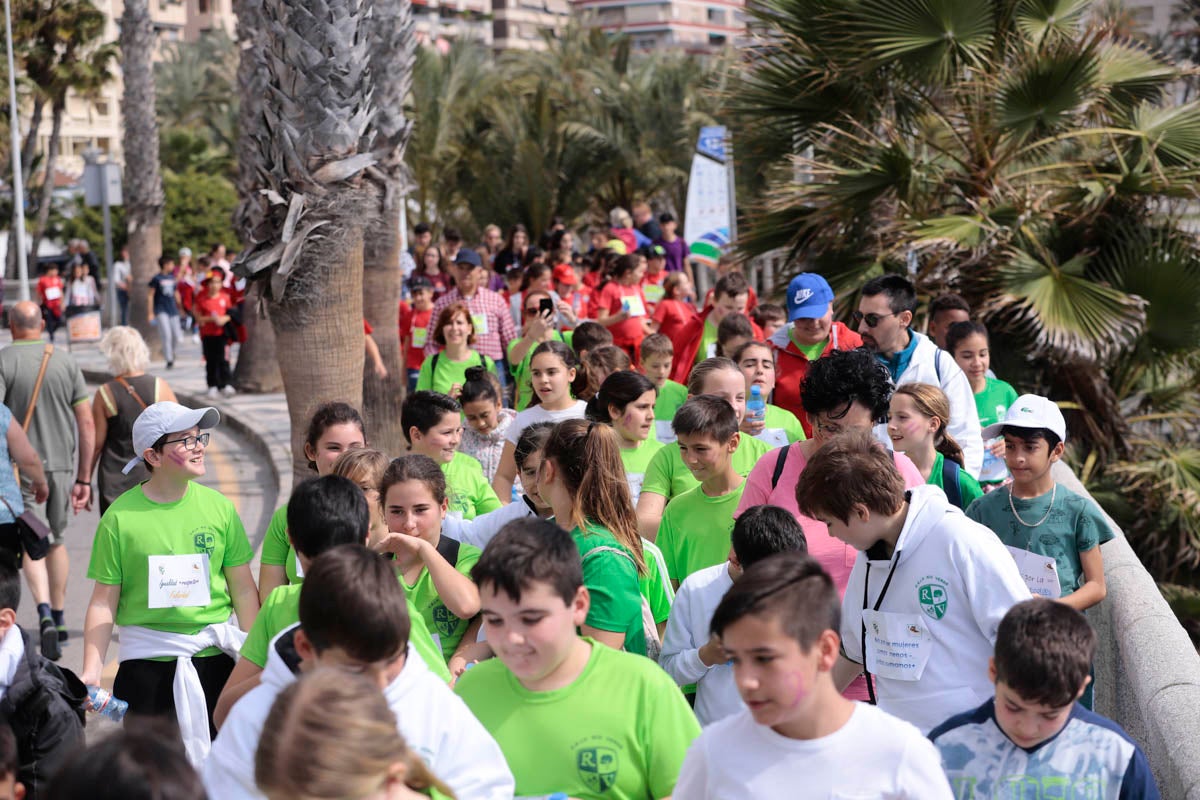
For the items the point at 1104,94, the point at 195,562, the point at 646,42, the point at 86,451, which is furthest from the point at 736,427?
the point at 646,42

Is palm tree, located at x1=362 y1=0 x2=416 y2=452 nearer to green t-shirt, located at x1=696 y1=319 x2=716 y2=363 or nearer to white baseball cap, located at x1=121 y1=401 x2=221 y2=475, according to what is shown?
green t-shirt, located at x1=696 y1=319 x2=716 y2=363

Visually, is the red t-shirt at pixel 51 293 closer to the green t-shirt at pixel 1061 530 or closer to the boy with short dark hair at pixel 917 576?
the green t-shirt at pixel 1061 530

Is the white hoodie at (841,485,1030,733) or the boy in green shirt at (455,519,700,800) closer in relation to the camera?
the boy in green shirt at (455,519,700,800)

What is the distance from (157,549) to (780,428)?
2.93 meters

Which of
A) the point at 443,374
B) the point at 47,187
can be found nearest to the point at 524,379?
the point at 443,374

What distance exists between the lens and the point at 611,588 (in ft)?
13.3

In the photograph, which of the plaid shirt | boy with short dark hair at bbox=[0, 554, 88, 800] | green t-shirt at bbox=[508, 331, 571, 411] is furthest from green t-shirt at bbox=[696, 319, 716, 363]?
boy with short dark hair at bbox=[0, 554, 88, 800]

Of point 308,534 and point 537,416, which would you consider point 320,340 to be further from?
point 308,534

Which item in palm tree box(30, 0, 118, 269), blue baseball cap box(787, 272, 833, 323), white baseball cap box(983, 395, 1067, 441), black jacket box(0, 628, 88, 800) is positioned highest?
palm tree box(30, 0, 118, 269)

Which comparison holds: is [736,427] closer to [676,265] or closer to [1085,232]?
[1085,232]

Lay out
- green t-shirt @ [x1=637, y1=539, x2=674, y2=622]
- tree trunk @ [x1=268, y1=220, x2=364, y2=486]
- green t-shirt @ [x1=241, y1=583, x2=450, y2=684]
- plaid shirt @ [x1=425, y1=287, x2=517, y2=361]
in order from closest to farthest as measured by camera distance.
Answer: green t-shirt @ [x1=241, y1=583, x2=450, y2=684], green t-shirt @ [x1=637, y1=539, x2=674, y2=622], tree trunk @ [x1=268, y1=220, x2=364, y2=486], plaid shirt @ [x1=425, y1=287, x2=517, y2=361]

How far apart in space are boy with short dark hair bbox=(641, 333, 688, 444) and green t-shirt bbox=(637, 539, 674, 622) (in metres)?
3.04

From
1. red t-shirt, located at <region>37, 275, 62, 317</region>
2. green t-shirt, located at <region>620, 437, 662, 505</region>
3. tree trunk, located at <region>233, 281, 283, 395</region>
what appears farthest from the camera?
red t-shirt, located at <region>37, 275, 62, 317</region>

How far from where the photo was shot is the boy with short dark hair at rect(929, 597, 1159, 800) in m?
3.21
